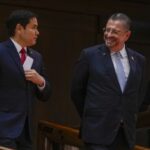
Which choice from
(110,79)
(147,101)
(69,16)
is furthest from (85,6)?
(110,79)

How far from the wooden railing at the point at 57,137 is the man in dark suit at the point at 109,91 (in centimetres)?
103

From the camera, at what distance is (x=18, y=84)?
4.86m

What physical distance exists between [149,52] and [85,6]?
1.40 m

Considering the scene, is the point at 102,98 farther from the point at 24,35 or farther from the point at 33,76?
the point at 24,35

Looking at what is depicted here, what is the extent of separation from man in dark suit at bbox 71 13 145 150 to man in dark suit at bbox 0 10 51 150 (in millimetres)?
344

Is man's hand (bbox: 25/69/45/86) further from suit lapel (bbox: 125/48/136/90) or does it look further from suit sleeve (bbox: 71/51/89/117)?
suit lapel (bbox: 125/48/136/90)

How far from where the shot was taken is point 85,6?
8797 millimetres

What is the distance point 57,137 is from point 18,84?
1864 millimetres

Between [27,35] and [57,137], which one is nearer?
[27,35]

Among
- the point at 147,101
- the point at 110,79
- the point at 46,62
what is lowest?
the point at 46,62

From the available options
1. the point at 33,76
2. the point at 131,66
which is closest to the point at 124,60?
the point at 131,66

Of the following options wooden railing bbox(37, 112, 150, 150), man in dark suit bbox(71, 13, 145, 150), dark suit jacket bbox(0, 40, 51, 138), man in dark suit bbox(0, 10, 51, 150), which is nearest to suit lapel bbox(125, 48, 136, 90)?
man in dark suit bbox(71, 13, 145, 150)

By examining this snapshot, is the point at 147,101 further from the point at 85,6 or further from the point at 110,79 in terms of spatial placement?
the point at 85,6

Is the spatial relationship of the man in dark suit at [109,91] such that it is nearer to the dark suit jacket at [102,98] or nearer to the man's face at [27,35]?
the dark suit jacket at [102,98]
